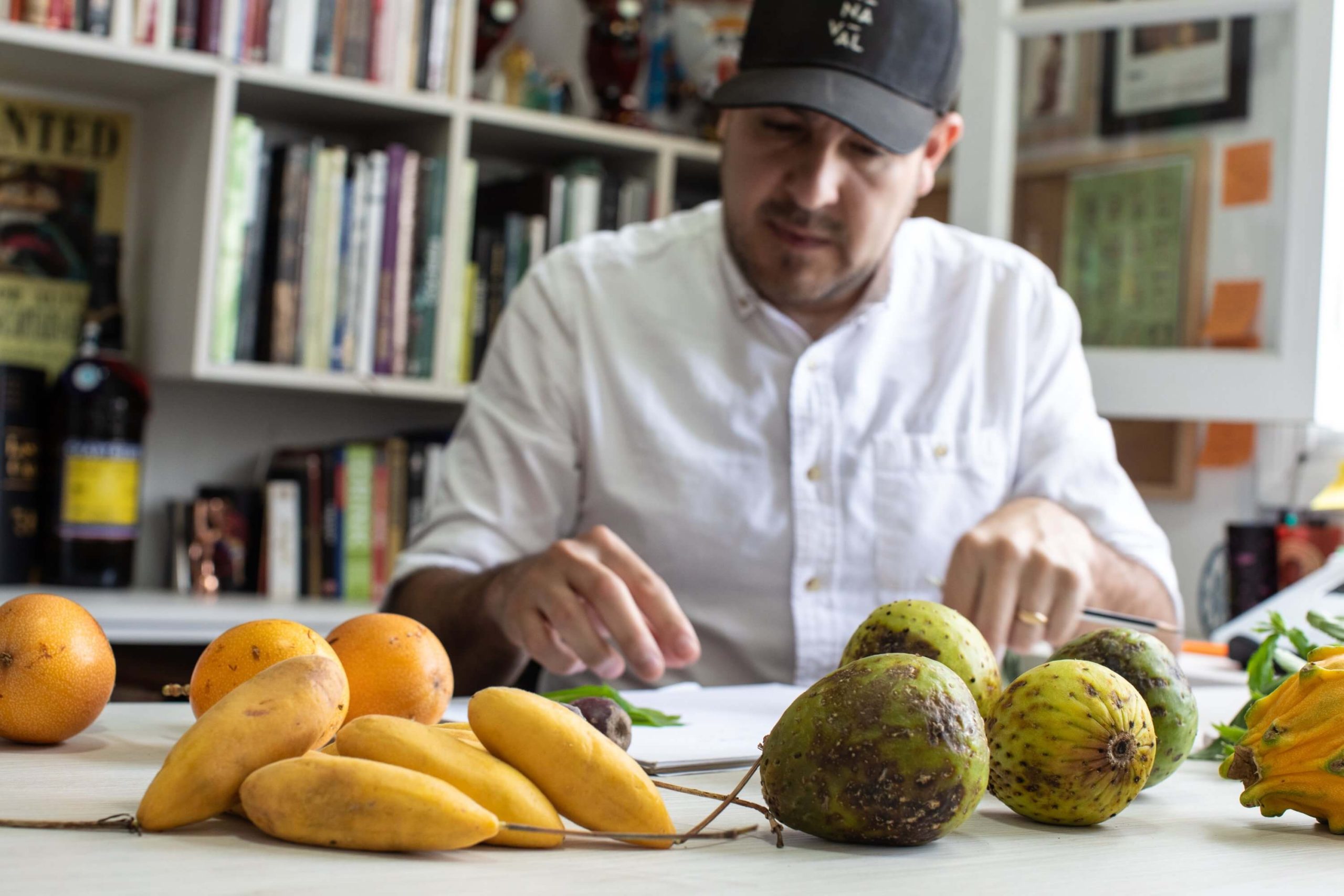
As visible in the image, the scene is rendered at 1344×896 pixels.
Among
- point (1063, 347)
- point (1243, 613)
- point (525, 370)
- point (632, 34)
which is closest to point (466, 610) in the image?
point (525, 370)

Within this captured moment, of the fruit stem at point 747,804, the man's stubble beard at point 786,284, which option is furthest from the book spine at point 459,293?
the fruit stem at point 747,804

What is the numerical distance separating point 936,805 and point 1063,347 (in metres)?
1.33

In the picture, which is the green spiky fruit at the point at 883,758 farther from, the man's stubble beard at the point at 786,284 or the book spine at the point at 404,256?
the book spine at the point at 404,256

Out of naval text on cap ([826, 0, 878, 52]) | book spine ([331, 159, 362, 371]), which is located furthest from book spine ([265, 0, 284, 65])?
naval text on cap ([826, 0, 878, 52])

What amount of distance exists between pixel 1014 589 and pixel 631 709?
42cm

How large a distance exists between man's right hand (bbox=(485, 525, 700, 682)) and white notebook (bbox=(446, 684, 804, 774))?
3 cm

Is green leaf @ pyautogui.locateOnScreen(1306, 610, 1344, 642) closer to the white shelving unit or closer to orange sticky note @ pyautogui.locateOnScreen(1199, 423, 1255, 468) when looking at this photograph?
orange sticky note @ pyautogui.locateOnScreen(1199, 423, 1255, 468)

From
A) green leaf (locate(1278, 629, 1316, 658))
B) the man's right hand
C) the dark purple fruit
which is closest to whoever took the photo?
the dark purple fruit

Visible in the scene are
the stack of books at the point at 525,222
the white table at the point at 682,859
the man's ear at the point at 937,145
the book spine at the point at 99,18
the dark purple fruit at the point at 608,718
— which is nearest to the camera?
the white table at the point at 682,859

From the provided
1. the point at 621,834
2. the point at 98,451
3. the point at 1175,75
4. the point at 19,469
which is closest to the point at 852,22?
the point at 1175,75

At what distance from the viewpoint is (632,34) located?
2459 millimetres

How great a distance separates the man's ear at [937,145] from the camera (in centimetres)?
172

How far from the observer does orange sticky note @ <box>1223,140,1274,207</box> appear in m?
2.03

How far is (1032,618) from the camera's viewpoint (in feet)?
3.75
